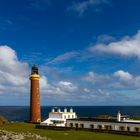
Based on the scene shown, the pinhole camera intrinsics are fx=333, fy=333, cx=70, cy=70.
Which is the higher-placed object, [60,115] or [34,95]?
[34,95]

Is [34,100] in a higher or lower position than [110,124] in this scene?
higher

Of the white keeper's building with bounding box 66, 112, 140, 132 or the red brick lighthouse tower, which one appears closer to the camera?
the white keeper's building with bounding box 66, 112, 140, 132

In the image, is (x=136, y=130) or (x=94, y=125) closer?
(x=136, y=130)

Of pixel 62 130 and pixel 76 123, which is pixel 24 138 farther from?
pixel 76 123

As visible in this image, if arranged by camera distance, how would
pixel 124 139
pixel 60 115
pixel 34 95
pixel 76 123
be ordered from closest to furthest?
pixel 124 139, pixel 76 123, pixel 60 115, pixel 34 95

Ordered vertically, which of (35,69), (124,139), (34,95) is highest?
(35,69)

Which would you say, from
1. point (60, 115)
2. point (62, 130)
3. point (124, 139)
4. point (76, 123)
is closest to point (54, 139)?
point (124, 139)

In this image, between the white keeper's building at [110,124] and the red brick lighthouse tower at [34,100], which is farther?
the red brick lighthouse tower at [34,100]

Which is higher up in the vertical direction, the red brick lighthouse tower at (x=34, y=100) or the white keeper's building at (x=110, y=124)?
the red brick lighthouse tower at (x=34, y=100)

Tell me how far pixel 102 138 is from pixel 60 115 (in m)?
28.2

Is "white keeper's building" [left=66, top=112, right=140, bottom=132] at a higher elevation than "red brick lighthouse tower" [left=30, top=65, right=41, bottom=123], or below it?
below

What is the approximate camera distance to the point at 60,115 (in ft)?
253

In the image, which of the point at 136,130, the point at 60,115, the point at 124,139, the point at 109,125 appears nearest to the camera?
the point at 124,139

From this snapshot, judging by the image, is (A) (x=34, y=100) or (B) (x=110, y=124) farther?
(A) (x=34, y=100)
